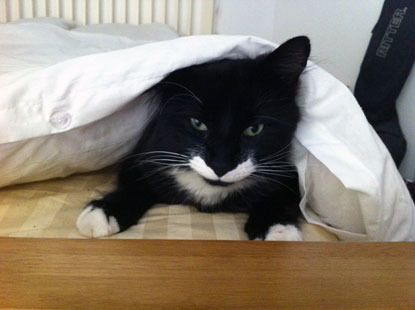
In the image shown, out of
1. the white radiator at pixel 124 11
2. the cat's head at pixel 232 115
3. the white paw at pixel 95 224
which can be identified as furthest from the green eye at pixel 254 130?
the white radiator at pixel 124 11

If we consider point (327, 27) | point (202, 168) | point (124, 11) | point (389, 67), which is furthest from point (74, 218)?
→ point (124, 11)

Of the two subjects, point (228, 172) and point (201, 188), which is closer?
point (228, 172)

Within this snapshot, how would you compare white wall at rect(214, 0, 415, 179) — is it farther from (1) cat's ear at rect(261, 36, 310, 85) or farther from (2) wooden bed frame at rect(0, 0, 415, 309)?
(2) wooden bed frame at rect(0, 0, 415, 309)

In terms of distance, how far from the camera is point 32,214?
2.94ft

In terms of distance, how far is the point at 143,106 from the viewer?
1083 mm

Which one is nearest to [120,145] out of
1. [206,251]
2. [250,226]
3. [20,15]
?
[250,226]

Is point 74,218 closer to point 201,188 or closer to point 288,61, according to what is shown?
point 201,188

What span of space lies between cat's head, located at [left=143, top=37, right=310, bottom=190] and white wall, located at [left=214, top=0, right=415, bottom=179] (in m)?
0.57

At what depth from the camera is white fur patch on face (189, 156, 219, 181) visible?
0.92 meters

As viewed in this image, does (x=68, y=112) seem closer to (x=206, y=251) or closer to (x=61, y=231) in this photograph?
(x=61, y=231)

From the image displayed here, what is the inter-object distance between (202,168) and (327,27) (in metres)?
1.30

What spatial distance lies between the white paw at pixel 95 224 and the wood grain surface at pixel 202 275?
0.95 feet

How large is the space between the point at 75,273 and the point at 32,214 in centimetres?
45

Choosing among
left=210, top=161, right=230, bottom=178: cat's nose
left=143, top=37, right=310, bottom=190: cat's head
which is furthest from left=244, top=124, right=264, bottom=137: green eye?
left=210, top=161, right=230, bottom=178: cat's nose
